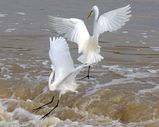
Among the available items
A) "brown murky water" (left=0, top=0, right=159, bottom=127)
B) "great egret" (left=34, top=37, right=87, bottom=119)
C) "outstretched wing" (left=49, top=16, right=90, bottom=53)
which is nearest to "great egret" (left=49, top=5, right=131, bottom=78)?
"outstretched wing" (left=49, top=16, right=90, bottom=53)

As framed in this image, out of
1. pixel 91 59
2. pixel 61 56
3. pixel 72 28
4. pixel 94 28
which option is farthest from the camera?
pixel 72 28

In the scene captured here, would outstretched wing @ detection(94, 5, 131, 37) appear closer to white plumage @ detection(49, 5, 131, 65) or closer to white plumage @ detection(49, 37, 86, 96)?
white plumage @ detection(49, 5, 131, 65)

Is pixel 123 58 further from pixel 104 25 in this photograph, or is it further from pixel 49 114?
pixel 49 114

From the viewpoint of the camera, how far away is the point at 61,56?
7926mm

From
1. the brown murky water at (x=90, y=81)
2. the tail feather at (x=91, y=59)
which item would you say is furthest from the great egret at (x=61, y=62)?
the tail feather at (x=91, y=59)

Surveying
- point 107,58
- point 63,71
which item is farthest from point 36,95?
point 107,58

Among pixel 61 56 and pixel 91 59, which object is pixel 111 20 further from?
pixel 61 56

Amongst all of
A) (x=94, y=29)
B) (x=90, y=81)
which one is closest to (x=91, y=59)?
(x=94, y=29)

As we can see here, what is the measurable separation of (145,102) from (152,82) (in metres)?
0.88

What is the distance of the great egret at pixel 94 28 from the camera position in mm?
8836

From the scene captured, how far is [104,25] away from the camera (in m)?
8.88

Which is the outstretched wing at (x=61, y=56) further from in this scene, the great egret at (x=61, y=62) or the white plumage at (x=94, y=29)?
the white plumage at (x=94, y=29)

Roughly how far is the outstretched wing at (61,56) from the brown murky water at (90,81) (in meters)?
0.72

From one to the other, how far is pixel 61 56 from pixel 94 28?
45.2 inches
